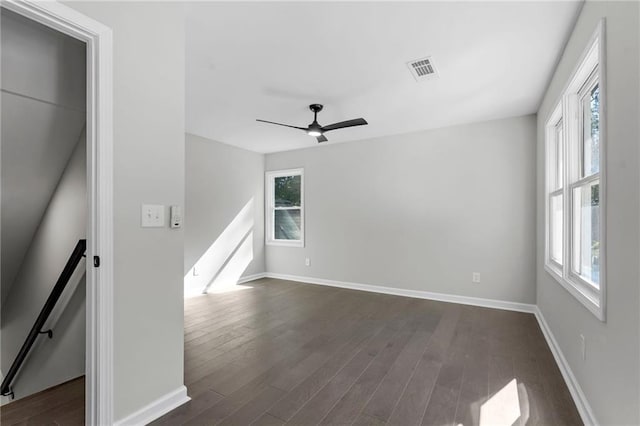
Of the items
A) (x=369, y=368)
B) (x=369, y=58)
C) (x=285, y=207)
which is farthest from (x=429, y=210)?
(x=285, y=207)

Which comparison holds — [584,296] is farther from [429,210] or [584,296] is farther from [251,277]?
[251,277]

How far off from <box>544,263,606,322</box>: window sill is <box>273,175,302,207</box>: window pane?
4.15 meters

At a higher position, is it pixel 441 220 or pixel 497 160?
pixel 497 160

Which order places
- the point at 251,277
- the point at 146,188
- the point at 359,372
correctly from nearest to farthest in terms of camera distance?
the point at 146,188 < the point at 359,372 < the point at 251,277

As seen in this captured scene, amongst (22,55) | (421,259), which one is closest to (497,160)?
(421,259)

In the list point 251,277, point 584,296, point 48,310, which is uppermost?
point 584,296

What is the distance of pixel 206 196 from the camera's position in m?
4.80

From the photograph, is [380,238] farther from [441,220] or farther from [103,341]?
[103,341]

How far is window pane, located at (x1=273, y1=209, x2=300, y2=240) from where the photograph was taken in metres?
5.77

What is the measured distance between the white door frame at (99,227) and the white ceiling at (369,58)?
733 millimetres

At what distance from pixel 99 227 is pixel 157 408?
43.9 inches

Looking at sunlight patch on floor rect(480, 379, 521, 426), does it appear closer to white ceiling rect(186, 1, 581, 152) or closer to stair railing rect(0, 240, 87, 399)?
white ceiling rect(186, 1, 581, 152)

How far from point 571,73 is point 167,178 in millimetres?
2840

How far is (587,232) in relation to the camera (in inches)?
79.9
